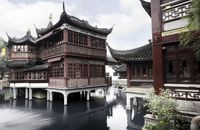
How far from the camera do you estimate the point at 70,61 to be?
19.3 metres

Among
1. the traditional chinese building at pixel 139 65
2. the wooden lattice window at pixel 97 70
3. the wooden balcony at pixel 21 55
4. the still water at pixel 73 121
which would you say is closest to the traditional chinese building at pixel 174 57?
the still water at pixel 73 121

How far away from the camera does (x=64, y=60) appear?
Result: 18922 mm

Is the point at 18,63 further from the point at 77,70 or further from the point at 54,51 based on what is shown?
the point at 77,70

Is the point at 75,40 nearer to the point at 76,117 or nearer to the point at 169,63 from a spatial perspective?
the point at 76,117

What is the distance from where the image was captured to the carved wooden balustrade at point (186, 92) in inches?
304

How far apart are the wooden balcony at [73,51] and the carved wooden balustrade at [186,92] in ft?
40.8

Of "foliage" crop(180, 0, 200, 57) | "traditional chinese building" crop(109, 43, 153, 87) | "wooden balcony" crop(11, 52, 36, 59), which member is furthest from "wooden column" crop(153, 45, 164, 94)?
"wooden balcony" crop(11, 52, 36, 59)

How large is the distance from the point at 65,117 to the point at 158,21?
967 centimetres

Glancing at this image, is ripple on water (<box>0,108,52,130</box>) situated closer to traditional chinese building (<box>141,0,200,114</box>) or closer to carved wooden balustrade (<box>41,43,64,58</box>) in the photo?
carved wooden balustrade (<box>41,43,64,58</box>)

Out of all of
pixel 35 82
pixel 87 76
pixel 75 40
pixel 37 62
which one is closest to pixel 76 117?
pixel 87 76

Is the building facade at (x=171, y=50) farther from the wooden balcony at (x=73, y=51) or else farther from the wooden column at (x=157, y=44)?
the wooden balcony at (x=73, y=51)

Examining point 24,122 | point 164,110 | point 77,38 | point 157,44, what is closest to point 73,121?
point 24,122

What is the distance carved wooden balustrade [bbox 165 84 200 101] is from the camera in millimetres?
7720

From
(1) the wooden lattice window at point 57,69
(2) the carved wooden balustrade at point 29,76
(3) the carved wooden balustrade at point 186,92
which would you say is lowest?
(3) the carved wooden balustrade at point 186,92
